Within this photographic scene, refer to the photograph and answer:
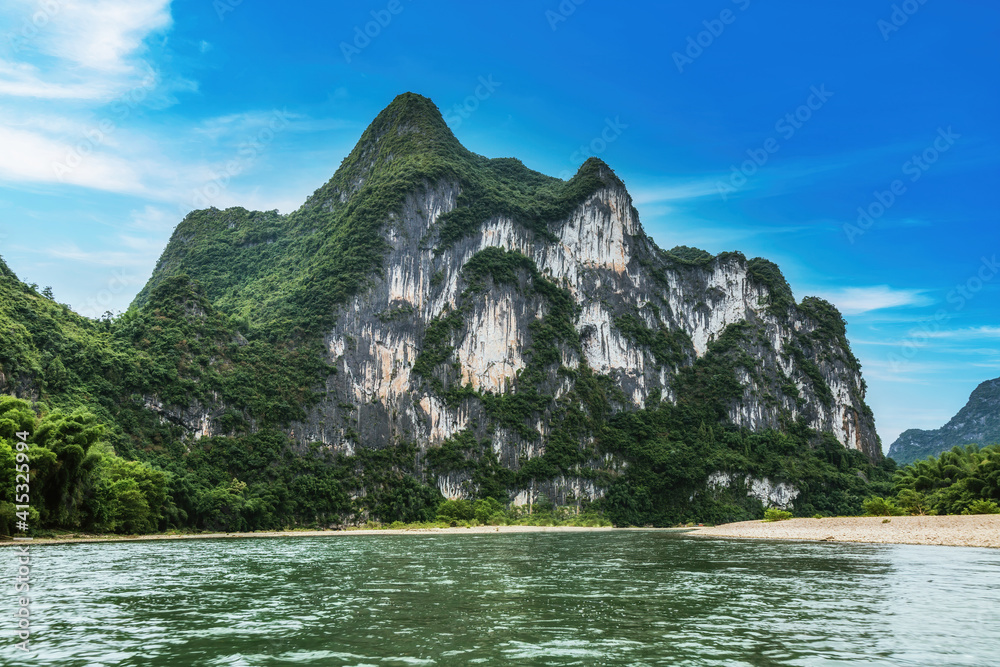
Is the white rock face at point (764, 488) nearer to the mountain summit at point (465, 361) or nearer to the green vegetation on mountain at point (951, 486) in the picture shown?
the mountain summit at point (465, 361)

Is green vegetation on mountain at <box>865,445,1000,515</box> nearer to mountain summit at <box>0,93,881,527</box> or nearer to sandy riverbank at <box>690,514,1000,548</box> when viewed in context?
sandy riverbank at <box>690,514,1000,548</box>

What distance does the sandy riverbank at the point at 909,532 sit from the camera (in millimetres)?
30344

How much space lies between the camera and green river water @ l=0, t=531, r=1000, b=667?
9.80m

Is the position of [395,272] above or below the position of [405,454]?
above

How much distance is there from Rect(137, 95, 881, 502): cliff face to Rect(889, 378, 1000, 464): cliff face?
172 ft

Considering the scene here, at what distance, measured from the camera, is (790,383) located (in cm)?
12456

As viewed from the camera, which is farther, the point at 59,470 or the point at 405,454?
the point at 405,454

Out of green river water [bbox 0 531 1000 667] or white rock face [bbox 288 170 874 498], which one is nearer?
green river water [bbox 0 531 1000 667]

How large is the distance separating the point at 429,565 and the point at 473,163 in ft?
398

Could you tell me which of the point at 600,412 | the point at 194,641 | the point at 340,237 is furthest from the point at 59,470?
the point at 600,412

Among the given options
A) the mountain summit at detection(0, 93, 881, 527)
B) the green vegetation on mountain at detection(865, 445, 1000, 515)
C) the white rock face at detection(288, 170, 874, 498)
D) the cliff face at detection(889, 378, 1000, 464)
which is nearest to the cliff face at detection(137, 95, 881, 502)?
the white rock face at detection(288, 170, 874, 498)

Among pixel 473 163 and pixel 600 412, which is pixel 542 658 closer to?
pixel 600 412

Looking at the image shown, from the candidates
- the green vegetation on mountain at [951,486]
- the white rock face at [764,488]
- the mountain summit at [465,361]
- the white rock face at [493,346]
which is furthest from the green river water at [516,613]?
the white rock face at [764,488]

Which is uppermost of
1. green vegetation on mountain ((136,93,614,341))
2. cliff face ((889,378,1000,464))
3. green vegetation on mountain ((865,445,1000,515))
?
green vegetation on mountain ((136,93,614,341))
